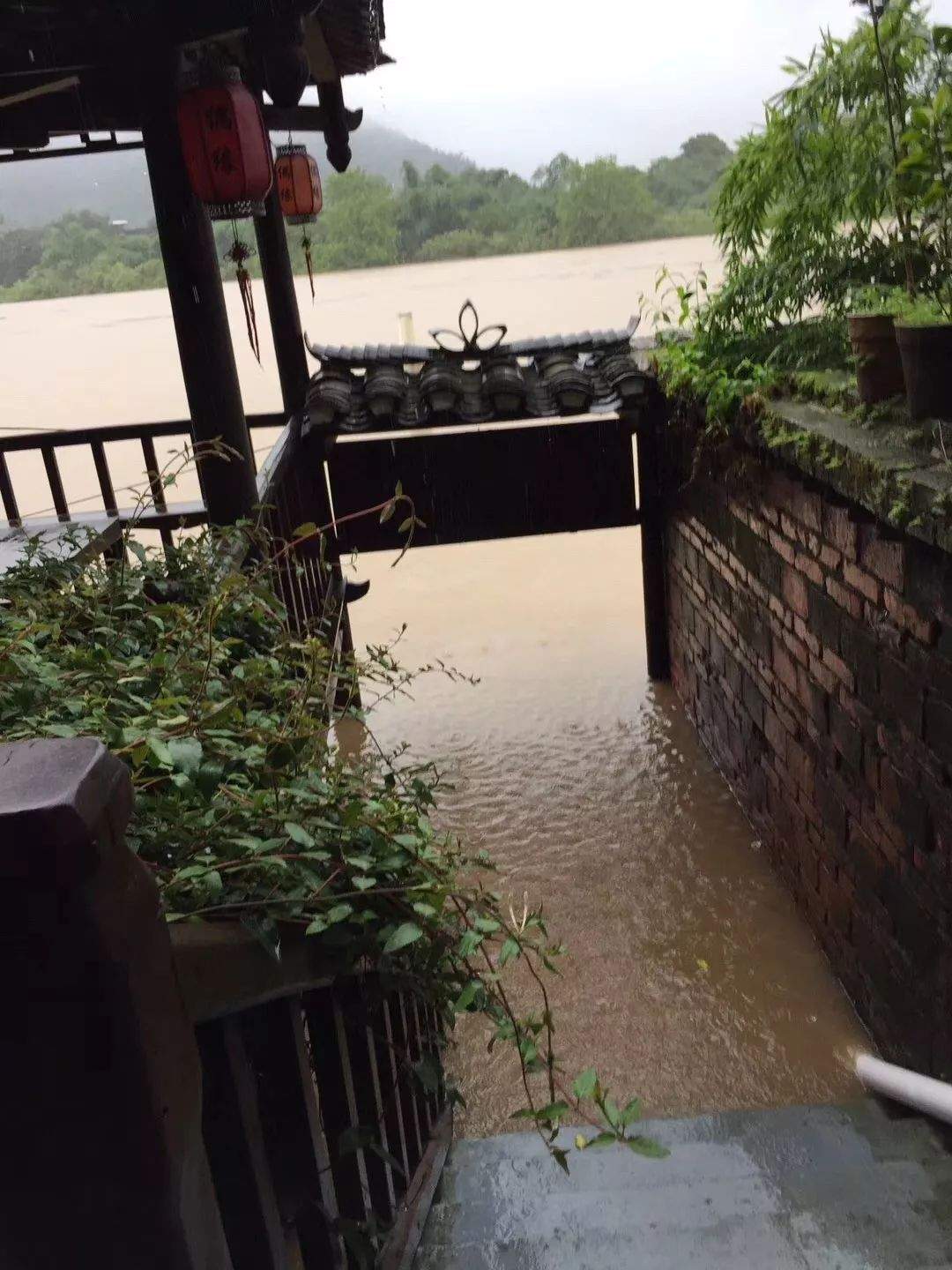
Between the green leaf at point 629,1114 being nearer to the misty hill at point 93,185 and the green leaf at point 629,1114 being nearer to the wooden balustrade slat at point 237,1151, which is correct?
the wooden balustrade slat at point 237,1151

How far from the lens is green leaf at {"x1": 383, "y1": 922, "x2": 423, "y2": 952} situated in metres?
1.24

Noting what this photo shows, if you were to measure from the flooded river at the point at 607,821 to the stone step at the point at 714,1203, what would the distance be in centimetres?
62

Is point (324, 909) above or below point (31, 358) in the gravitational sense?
below

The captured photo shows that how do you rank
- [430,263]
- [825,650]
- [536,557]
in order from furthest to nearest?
[430,263]
[536,557]
[825,650]

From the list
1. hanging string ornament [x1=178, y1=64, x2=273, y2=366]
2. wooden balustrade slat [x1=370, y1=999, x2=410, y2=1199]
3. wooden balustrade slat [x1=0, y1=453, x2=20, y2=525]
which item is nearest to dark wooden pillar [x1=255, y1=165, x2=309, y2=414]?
wooden balustrade slat [x1=0, y1=453, x2=20, y2=525]

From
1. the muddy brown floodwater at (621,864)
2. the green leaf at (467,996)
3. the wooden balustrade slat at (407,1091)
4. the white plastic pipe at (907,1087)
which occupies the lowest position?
the muddy brown floodwater at (621,864)

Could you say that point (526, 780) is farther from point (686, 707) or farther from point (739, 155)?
point (739, 155)

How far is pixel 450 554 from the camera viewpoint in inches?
396

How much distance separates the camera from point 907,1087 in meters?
2.77

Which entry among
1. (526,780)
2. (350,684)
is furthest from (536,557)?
(350,684)

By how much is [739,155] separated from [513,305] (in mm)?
11392

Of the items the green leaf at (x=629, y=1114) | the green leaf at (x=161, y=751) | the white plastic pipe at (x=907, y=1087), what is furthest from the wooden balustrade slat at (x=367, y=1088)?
the white plastic pipe at (x=907, y=1087)

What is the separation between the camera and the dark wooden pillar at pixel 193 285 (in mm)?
3064

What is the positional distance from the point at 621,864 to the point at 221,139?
3484mm
